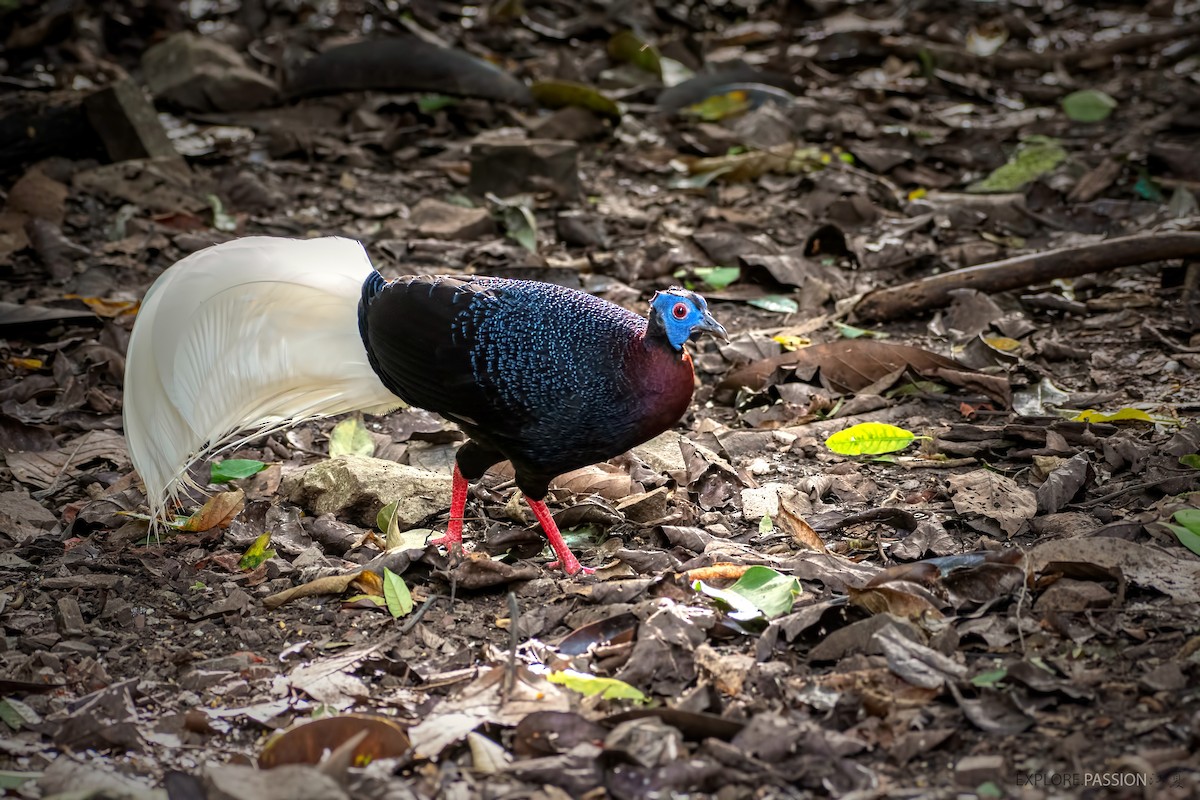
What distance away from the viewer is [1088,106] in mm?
8375

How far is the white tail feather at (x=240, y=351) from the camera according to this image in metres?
3.93

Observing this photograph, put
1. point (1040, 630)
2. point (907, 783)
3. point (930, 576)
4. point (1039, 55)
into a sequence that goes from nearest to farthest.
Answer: point (907, 783), point (1040, 630), point (930, 576), point (1039, 55)

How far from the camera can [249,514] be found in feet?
13.9

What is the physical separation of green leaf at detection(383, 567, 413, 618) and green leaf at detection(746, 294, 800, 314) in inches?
115

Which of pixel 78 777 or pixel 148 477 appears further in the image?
pixel 148 477

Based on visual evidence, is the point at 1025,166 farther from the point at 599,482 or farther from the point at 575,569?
the point at 575,569

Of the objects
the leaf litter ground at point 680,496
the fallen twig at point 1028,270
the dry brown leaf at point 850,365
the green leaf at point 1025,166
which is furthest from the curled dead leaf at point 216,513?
the green leaf at point 1025,166

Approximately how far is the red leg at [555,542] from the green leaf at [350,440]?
102 cm

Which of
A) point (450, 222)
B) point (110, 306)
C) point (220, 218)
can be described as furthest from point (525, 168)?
point (110, 306)

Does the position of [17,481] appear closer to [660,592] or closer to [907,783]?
[660,592]

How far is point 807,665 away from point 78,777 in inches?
74.8

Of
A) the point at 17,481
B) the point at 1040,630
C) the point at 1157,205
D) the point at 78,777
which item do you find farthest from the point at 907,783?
the point at 1157,205

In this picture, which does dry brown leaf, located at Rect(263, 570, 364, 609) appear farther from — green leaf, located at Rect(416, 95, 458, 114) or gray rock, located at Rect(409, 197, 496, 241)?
green leaf, located at Rect(416, 95, 458, 114)

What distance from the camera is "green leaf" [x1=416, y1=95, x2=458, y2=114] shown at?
840 cm
